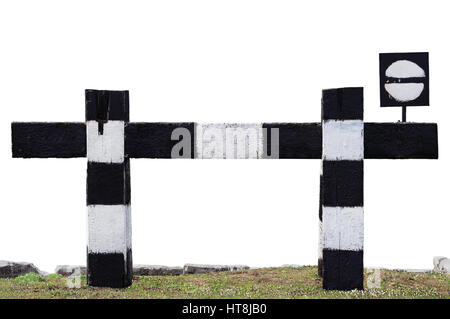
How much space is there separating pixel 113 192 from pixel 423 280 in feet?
11.6

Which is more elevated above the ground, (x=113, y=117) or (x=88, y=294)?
(x=113, y=117)

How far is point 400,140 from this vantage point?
7.13 metres

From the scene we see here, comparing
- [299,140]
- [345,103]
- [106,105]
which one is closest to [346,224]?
[299,140]

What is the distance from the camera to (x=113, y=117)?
721 centimetres

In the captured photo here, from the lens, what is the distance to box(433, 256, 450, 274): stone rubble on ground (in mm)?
8883

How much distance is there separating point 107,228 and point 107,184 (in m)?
0.46

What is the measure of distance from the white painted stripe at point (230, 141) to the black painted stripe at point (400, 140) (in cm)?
112

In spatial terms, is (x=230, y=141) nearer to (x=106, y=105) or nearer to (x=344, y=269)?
(x=106, y=105)

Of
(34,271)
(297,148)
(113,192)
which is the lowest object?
(34,271)

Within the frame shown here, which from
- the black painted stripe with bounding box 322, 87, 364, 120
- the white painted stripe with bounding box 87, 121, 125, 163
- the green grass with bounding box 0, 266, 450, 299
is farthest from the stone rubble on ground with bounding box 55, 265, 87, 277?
the black painted stripe with bounding box 322, 87, 364, 120
